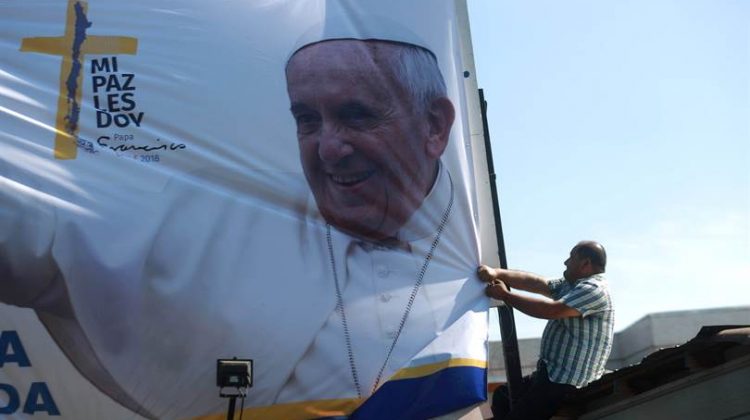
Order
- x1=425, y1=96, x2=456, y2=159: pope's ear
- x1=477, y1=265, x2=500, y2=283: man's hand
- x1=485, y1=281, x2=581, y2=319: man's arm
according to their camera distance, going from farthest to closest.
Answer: x1=425, y1=96, x2=456, y2=159: pope's ear, x1=477, y1=265, x2=500, y2=283: man's hand, x1=485, y1=281, x2=581, y2=319: man's arm

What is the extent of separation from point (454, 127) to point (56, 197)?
6.70ft

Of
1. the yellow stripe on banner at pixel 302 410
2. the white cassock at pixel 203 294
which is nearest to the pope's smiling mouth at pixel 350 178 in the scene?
the white cassock at pixel 203 294

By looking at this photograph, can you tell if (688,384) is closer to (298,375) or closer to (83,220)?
(298,375)

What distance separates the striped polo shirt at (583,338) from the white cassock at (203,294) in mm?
477

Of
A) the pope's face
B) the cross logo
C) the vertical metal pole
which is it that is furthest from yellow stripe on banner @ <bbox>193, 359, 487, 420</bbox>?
the cross logo

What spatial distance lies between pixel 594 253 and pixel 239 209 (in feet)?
5.99

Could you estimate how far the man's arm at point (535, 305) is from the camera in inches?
179

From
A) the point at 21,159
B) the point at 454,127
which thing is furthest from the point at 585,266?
the point at 21,159

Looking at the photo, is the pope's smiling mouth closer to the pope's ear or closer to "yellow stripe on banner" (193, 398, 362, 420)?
the pope's ear

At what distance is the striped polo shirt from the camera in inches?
181

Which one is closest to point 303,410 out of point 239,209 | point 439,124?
point 239,209

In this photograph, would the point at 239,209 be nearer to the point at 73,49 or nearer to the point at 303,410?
the point at 303,410

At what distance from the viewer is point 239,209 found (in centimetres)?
450

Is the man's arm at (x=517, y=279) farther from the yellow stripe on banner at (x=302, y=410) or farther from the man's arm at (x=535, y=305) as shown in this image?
the yellow stripe on banner at (x=302, y=410)
